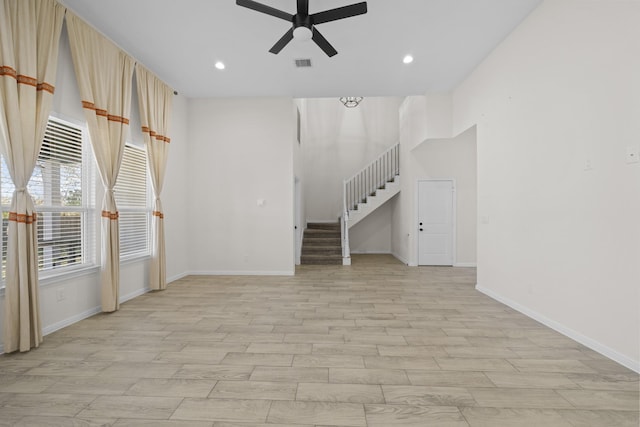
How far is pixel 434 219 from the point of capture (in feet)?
22.7

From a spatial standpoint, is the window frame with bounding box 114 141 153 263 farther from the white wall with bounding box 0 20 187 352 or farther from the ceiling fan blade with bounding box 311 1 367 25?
the ceiling fan blade with bounding box 311 1 367 25

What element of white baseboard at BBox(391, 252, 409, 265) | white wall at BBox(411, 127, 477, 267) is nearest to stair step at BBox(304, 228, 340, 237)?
white baseboard at BBox(391, 252, 409, 265)

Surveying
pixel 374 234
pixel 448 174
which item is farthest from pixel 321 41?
pixel 374 234

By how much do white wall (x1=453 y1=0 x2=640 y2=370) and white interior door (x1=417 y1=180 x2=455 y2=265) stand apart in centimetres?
261

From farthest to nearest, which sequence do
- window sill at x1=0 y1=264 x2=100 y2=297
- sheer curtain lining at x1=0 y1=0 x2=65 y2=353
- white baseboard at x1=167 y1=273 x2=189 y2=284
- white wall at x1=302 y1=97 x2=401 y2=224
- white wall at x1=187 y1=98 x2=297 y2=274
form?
white wall at x1=302 y1=97 x2=401 y2=224, white wall at x1=187 y1=98 x2=297 y2=274, white baseboard at x1=167 y1=273 x2=189 y2=284, window sill at x1=0 y1=264 x2=100 y2=297, sheer curtain lining at x1=0 y1=0 x2=65 y2=353

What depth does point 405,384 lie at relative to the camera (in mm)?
2068

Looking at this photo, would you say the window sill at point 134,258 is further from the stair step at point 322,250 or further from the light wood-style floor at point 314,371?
the stair step at point 322,250

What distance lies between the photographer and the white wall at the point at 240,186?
581cm

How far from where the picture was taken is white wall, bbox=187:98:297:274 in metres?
5.81

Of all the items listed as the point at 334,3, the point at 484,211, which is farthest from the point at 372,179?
the point at 334,3

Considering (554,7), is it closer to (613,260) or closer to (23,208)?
(613,260)

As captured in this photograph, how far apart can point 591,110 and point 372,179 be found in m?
5.96

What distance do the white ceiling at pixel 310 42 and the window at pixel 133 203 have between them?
4.99 feet

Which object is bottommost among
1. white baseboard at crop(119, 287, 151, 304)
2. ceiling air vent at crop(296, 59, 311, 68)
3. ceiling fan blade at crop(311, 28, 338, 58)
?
white baseboard at crop(119, 287, 151, 304)
